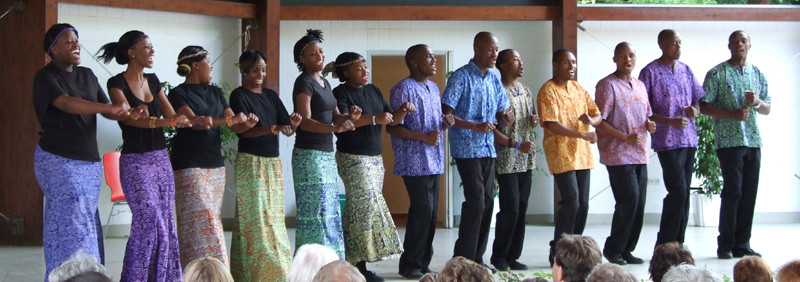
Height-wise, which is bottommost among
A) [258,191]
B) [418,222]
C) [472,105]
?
[418,222]

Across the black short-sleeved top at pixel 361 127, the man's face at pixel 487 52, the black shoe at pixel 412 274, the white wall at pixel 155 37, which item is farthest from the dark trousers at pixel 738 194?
the white wall at pixel 155 37

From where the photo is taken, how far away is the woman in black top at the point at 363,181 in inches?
229

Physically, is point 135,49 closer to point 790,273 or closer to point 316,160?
point 316,160

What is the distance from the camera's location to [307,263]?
3.46 meters

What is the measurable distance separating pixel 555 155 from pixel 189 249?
2.63m

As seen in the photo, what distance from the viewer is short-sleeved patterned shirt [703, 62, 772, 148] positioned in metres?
6.92

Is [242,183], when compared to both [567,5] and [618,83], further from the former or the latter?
[567,5]

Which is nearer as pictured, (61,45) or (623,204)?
(61,45)

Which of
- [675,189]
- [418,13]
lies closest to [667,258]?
[675,189]

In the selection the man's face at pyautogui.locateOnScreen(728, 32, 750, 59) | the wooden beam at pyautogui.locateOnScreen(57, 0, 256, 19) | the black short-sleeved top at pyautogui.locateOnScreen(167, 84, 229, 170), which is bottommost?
the black short-sleeved top at pyautogui.locateOnScreen(167, 84, 229, 170)

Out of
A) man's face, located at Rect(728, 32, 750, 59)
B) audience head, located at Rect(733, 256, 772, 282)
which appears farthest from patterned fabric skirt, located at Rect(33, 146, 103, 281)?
man's face, located at Rect(728, 32, 750, 59)

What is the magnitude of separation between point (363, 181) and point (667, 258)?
2.52 meters

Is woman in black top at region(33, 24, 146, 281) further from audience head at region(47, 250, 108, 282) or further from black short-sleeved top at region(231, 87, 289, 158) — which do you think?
audience head at region(47, 250, 108, 282)

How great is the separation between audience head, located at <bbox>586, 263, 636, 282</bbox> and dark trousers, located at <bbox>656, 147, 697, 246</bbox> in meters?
4.15
